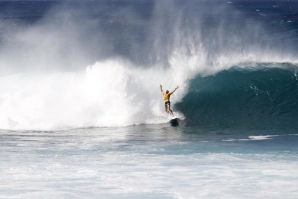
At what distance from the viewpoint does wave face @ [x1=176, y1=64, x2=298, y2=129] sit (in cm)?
1970

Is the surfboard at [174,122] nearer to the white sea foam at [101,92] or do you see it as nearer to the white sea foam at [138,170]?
the white sea foam at [101,92]

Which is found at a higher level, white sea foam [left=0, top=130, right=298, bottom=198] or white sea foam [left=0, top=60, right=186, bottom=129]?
white sea foam [left=0, top=60, right=186, bottom=129]

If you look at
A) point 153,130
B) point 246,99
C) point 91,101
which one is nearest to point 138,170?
point 153,130

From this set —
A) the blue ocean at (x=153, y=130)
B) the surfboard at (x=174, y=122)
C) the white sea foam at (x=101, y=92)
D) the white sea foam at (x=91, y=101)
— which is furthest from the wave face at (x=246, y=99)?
the white sea foam at (x=91, y=101)

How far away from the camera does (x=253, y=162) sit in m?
13.7

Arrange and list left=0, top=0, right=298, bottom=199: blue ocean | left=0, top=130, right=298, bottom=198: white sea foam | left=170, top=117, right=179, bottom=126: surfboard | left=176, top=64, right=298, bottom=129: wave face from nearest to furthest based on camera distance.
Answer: left=0, top=130, right=298, bottom=198: white sea foam < left=0, top=0, right=298, bottom=199: blue ocean < left=170, top=117, right=179, bottom=126: surfboard < left=176, top=64, right=298, bottom=129: wave face

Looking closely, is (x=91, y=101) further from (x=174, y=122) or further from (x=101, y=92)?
(x=174, y=122)

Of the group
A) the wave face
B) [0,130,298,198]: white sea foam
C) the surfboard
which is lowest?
[0,130,298,198]: white sea foam

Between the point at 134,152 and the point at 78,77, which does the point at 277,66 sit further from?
the point at 134,152

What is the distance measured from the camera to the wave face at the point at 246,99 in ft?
64.6

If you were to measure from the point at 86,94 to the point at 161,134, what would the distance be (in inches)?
190

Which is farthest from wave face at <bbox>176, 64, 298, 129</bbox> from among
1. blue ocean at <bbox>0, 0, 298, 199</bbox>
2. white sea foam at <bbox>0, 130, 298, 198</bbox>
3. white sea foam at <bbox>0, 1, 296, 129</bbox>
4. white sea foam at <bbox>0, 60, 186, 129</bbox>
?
white sea foam at <bbox>0, 130, 298, 198</bbox>

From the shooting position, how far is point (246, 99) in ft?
71.7

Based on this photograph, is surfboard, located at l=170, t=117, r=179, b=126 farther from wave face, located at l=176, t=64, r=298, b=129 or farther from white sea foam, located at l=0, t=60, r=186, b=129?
wave face, located at l=176, t=64, r=298, b=129
